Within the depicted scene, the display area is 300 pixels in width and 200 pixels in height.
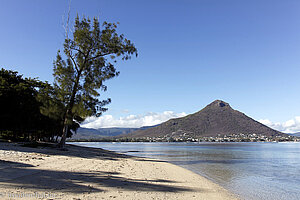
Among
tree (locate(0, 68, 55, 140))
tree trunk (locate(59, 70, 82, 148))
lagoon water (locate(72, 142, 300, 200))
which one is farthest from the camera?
tree (locate(0, 68, 55, 140))

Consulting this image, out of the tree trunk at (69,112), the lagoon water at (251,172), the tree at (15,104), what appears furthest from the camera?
the tree at (15,104)

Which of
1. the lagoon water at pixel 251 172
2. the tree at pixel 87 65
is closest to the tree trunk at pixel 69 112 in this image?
the tree at pixel 87 65

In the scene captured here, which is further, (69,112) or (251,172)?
(69,112)

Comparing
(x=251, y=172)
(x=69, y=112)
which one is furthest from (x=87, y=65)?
(x=251, y=172)

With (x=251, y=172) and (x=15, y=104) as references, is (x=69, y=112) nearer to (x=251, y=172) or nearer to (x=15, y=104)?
(x=15, y=104)

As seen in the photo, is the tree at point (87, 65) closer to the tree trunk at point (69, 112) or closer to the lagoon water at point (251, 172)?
the tree trunk at point (69, 112)

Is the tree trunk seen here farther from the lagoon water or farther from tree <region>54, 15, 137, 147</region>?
the lagoon water

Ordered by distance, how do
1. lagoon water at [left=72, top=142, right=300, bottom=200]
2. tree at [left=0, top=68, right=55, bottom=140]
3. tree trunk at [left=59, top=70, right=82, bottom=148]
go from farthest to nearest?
tree at [left=0, top=68, right=55, bottom=140] < tree trunk at [left=59, top=70, right=82, bottom=148] < lagoon water at [left=72, top=142, right=300, bottom=200]

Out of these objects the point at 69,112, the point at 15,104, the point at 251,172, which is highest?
the point at 15,104

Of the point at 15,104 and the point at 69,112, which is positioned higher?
the point at 15,104

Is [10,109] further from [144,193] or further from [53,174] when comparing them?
→ [144,193]

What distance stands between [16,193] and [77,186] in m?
2.52

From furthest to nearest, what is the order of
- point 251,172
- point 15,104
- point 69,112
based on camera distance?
point 15,104, point 69,112, point 251,172

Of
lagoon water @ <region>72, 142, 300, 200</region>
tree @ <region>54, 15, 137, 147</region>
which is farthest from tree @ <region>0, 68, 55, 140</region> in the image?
lagoon water @ <region>72, 142, 300, 200</region>
